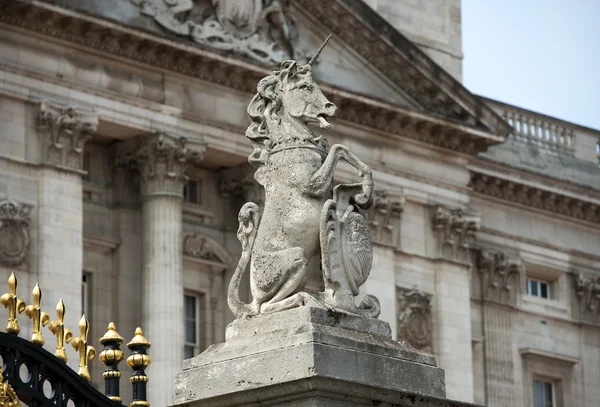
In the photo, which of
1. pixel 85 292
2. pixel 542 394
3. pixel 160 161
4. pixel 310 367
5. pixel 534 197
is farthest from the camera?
pixel 542 394

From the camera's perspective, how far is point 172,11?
4066 cm

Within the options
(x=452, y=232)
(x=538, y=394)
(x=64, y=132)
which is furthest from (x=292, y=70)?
(x=538, y=394)

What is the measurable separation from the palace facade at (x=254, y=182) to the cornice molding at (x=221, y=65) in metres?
0.04

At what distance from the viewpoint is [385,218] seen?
45.1 meters

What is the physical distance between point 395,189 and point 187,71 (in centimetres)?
707

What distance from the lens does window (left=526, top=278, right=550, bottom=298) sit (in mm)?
51688

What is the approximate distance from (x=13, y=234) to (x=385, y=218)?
11067 mm

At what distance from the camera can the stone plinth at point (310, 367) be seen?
1146 centimetres


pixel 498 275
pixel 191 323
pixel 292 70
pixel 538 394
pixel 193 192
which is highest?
pixel 498 275

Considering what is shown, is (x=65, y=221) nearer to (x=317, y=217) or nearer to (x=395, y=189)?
(x=395, y=189)

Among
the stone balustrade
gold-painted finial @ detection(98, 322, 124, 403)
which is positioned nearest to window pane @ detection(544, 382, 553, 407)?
the stone balustrade

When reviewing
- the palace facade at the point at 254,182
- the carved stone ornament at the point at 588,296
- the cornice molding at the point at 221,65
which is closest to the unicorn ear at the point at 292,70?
the palace facade at the point at 254,182

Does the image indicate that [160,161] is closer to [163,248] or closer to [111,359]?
[163,248]

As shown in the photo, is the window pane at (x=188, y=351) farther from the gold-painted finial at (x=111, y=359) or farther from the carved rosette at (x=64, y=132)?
the gold-painted finial at (x=111, y=359)
